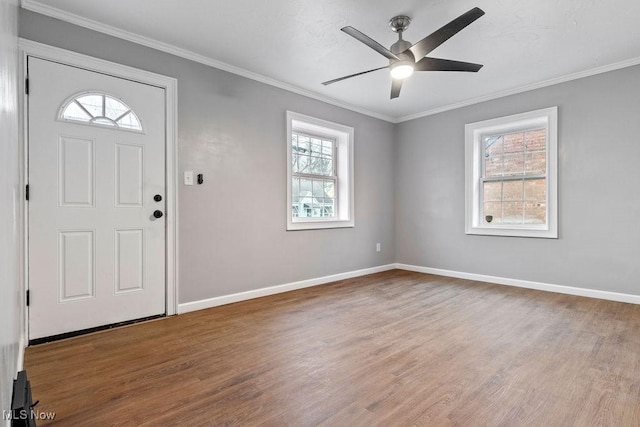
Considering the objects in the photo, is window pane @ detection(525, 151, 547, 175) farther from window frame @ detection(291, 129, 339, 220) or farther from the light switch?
the light switch

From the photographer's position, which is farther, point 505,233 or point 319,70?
point 505,233

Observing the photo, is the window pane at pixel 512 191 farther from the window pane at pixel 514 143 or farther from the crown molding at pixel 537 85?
the crown molding at pixel 537 85

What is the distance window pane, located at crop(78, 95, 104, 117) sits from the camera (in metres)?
2.64

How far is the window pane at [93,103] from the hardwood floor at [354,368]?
6.03ft

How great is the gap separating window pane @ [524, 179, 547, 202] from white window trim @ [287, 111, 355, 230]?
2.31 m

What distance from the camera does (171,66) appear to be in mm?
3104

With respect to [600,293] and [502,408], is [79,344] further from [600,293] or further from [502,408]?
[600,293]

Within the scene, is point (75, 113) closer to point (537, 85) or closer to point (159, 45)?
point (159, 45)

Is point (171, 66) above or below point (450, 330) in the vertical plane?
above

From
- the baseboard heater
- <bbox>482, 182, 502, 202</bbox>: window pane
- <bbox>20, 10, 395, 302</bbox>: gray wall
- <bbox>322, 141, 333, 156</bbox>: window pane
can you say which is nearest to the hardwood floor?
the baseboard heater

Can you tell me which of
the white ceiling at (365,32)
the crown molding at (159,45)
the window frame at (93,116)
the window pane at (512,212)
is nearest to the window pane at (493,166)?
the window pane at (512,212)

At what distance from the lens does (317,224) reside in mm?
4367

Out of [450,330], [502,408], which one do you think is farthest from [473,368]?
[450,330]

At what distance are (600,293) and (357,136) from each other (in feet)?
11.7
